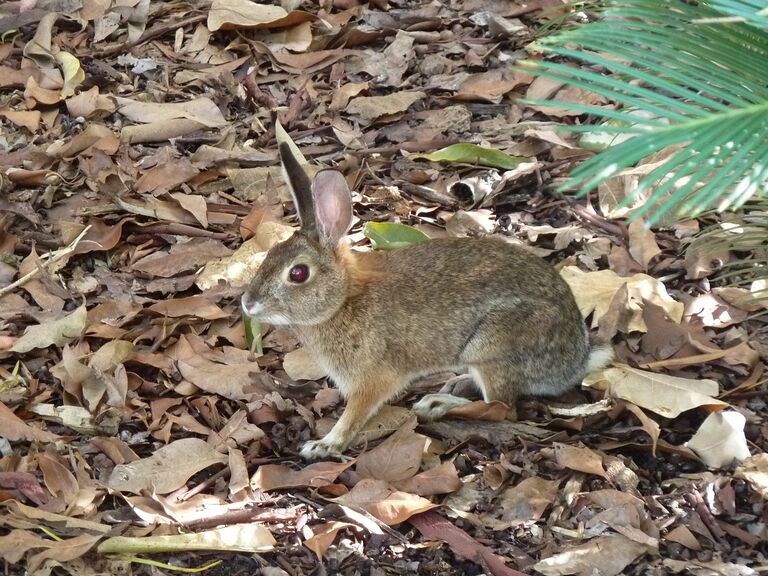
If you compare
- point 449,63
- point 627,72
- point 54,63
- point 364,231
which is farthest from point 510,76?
point 627,72

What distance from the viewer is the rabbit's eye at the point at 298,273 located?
5641 millimetres

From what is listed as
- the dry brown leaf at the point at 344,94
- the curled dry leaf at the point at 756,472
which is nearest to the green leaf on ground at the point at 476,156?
the dry brown leaf at the point at 344,94

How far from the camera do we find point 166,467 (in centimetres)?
518

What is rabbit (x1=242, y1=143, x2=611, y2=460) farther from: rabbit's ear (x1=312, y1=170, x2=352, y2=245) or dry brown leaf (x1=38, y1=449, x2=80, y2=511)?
dry brown leaf (x1=38, y1=449, x2=80, y2=511)

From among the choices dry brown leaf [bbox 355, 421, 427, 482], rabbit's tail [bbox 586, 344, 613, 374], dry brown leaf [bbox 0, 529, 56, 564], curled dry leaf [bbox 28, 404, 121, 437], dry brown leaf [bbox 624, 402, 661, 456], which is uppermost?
dry brown leaf [bbox 624, 402, 661, 456]

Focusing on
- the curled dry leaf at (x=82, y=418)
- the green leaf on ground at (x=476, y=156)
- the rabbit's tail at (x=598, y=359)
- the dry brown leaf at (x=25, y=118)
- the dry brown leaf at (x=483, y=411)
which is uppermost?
the green leaf on ground at (x=476, y=156)

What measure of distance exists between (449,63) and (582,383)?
11.1ft

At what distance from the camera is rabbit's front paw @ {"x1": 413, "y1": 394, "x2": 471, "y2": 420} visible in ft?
18.9

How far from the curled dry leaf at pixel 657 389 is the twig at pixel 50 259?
3287mm

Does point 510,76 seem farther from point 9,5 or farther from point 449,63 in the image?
point 9,5

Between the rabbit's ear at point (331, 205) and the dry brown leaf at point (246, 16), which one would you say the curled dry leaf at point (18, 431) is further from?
the dry brown leaf at point (246, 16)

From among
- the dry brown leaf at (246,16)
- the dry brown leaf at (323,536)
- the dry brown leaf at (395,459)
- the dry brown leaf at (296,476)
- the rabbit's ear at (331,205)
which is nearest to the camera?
the dry brown leaf at (323,536)

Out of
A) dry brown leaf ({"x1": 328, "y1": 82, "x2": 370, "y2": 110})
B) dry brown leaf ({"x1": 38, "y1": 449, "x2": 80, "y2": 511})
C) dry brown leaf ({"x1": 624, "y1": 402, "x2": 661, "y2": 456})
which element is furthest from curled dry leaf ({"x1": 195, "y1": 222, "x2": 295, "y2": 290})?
dry brown leaf ({"x1": 624, "y1": 402, "x2": 661, "y2": 456})

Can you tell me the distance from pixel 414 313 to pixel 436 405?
1.75 ft
